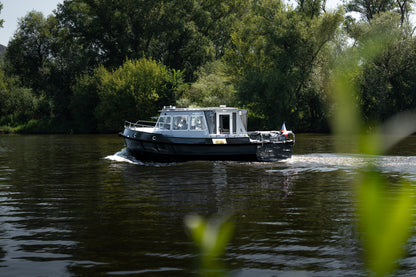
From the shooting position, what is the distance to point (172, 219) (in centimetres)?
1197

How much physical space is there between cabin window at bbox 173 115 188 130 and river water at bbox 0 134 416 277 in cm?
443

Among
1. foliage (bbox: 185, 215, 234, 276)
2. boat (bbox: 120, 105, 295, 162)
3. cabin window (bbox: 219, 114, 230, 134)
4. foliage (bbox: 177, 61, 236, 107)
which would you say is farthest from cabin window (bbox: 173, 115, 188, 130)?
foliage (bbox: 177, 61, 236, 107)

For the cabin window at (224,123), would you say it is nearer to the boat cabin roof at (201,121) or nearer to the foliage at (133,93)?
the boat cabin roof at (201,121)

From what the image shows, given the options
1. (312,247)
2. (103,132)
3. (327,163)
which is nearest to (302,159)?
(327,163)

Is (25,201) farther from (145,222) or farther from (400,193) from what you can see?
(400,193)

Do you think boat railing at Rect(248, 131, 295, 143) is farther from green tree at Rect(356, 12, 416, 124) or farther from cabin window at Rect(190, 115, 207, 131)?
green tree at Rect(356, 12, 416, 124)

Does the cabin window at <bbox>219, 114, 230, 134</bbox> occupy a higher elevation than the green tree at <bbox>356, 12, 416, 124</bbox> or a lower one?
lower

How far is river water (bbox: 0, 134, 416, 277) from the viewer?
27.4 feet

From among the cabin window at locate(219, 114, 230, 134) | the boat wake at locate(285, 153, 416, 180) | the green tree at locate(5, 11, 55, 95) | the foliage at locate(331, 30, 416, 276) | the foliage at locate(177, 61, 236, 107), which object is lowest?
the foliage at locate(331, 30, 416, 276)

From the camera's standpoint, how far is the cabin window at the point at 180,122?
89.5 ft

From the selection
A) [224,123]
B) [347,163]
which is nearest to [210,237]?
[347,163]

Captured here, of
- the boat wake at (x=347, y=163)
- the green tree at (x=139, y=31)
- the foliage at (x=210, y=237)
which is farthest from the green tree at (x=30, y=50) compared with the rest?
the foliage at (x=210, y=237)

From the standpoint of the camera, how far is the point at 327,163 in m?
24.7

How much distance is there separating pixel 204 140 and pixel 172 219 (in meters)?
14.2
